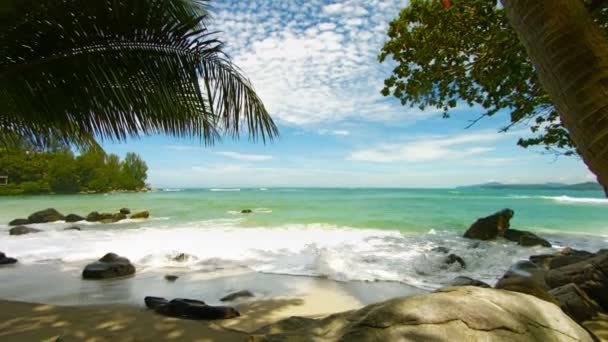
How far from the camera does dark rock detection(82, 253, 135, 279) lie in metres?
5.54

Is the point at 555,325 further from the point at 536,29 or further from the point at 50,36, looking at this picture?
the point at 50,36

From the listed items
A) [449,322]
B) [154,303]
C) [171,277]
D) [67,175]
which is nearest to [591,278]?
[449,322]

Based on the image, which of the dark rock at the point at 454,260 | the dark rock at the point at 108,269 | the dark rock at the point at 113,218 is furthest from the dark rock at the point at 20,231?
the dark rock at the point at 454,260

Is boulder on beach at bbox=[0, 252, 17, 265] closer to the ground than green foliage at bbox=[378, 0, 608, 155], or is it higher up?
closer to the ground

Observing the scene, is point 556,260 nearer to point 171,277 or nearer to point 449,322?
point 449,322

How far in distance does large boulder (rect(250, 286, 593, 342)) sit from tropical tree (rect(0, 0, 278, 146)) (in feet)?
6.30

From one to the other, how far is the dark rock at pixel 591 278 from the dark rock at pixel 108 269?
7265 mm

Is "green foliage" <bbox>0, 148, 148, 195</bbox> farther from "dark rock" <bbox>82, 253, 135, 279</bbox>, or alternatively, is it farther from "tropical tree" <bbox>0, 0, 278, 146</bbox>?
"tropical tree" <bbox>0, 0, 278, 146</bbox>

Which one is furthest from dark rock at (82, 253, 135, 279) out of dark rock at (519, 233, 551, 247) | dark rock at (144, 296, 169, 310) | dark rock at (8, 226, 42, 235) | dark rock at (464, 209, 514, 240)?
dark rock at (519, 233, 551, 247)

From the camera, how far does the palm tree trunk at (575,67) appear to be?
3.92ft

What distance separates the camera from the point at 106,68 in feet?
8.38

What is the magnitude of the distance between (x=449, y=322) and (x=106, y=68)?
10.4 feet

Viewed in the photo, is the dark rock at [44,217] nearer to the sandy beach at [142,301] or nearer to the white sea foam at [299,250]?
the white sea foam at [299,250]

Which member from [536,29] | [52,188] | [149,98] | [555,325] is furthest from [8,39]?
[52,188]
